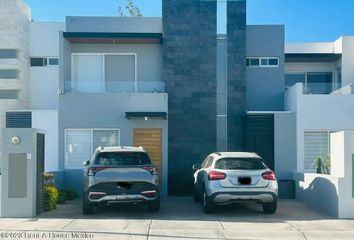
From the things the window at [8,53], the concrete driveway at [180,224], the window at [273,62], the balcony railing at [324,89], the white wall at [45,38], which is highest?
the white wall at [45,38]

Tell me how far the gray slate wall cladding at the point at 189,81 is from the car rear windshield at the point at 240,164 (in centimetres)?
547

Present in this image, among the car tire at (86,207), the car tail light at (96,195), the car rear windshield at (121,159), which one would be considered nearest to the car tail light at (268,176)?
the car rear windshield at (121,159)

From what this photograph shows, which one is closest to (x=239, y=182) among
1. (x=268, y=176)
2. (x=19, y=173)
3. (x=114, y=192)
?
(x=268, y=176)

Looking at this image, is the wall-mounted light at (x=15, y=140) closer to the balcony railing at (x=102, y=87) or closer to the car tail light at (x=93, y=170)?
the car tail light at (x=93, y=170)

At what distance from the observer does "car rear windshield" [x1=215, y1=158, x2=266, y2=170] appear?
40.1 ft

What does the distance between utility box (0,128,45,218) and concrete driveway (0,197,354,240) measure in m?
0.48

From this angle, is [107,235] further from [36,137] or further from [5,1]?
[5,1]

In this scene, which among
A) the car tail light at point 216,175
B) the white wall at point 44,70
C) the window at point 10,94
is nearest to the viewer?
the car tail light at point 216,175

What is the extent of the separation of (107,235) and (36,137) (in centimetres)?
396

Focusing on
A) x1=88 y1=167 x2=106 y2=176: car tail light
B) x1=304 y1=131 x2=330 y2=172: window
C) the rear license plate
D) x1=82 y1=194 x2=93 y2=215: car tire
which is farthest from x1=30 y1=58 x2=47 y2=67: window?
the rear license plate

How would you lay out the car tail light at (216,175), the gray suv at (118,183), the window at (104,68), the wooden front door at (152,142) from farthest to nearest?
the window at (104,68), the wooden front door at (152,142), the car tail light at (216,175), the gray suv at (118,183)

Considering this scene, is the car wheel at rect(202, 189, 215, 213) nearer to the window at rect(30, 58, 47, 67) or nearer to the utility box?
the utility box

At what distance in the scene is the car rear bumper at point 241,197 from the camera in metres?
11.9

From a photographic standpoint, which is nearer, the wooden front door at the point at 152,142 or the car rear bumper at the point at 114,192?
the car rear bumper at the point at 114,192
